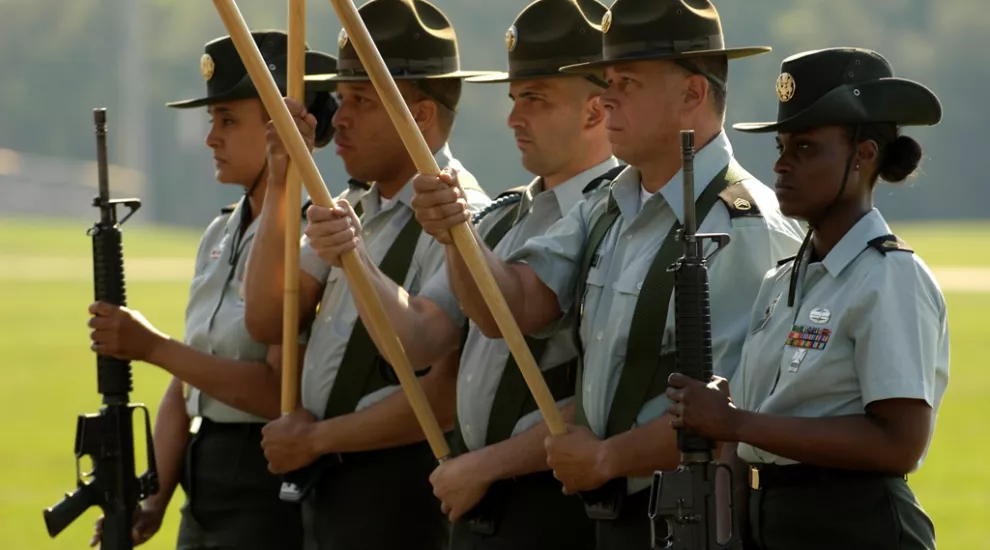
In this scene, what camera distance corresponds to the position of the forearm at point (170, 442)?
653 cm

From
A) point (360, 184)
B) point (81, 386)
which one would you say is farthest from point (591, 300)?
point (81, 386)

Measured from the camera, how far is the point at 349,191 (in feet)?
20.4

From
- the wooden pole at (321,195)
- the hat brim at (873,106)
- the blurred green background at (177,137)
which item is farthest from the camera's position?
the blurred green background at (177,137)

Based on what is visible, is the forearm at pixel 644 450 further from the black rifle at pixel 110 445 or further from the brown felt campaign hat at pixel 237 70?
the brown felt campaign hat at pixel 237 70

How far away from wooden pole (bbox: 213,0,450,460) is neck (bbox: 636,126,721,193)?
87 centimetres

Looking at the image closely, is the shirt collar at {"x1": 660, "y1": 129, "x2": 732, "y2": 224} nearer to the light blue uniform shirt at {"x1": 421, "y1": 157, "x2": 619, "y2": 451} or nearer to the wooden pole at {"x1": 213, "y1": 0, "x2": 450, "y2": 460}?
the light blue uniform shirt at {"x1": 421, "y1": 157, "x2": 619, "y2": 451}

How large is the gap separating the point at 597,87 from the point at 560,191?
0.34 metres

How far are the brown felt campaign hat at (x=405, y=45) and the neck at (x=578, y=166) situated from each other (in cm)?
58

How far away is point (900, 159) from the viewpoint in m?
4.29

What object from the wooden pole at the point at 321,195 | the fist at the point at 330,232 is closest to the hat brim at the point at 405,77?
the wooden pole at the point at 321,195

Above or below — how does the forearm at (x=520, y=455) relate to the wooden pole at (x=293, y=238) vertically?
below

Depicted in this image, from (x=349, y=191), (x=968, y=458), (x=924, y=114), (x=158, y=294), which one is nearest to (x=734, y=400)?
(x=924, y=114)

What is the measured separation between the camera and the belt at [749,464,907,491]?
4.10m

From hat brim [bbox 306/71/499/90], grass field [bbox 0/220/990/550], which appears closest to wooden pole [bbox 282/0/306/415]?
hat brim [bbox 306/71/499/90]
